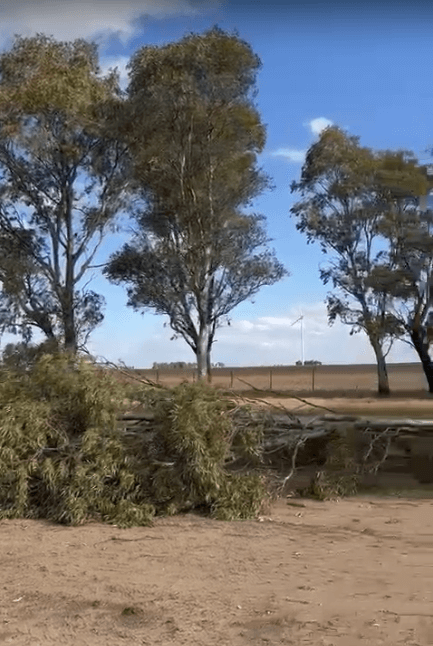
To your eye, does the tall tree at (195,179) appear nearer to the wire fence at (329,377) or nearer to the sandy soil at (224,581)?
the wire fence at (329,377)

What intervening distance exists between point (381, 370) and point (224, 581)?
29212 mm

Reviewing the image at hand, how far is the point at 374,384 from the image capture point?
38312 millimetres

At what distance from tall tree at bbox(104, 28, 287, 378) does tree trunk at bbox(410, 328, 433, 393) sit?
19.9ft

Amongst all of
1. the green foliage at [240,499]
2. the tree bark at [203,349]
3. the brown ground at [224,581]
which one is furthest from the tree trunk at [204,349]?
the brown ground at [224,581]

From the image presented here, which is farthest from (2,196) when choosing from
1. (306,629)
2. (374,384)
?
(306,629)

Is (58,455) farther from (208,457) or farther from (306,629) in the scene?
(306,629)

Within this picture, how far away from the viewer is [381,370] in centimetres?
3581

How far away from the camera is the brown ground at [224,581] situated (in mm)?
6012

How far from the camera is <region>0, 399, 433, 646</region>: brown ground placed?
6.01 meters

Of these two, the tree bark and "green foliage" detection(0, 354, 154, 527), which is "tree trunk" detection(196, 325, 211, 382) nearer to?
the tree bark

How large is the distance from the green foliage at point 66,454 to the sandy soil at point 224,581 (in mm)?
276

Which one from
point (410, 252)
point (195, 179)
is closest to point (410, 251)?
point (410, 252)

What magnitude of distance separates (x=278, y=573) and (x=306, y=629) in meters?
1.58

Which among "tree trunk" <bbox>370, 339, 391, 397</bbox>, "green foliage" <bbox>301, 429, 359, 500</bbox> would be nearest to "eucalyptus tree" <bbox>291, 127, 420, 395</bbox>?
"tree trunk" <bbox>370, 339, 391, 397</bbox>
